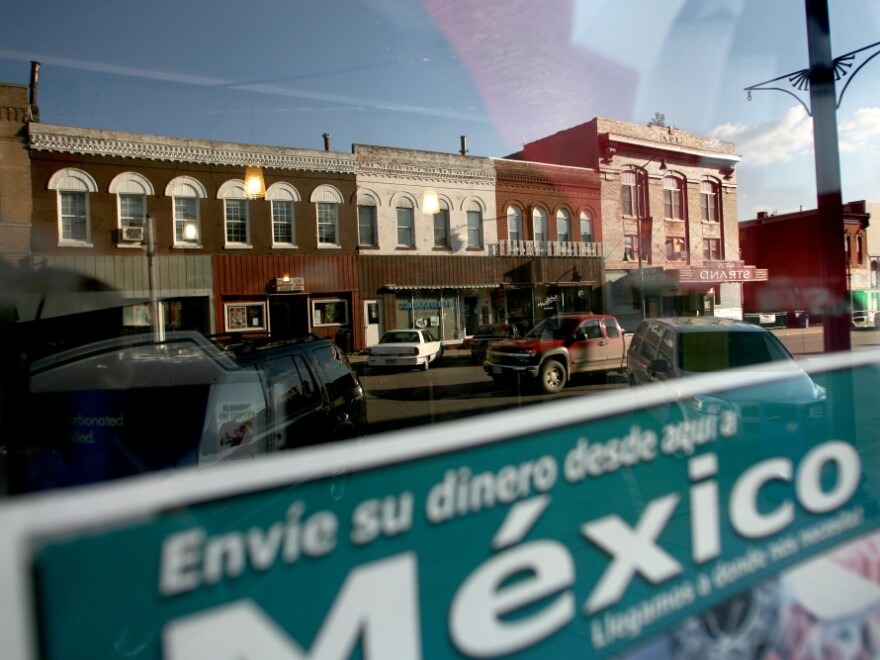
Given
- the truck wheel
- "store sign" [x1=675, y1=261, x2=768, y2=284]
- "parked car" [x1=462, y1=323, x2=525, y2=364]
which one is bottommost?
the truck wheel

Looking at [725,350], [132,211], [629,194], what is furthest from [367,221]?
[725,350]

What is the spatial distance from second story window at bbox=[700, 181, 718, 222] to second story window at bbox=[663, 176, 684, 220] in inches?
5.4

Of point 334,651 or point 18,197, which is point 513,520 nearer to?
point 334,651

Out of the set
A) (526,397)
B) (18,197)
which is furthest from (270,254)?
(526,397)

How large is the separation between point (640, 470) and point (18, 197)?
201 centimetres

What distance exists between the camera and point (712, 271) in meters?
3.20

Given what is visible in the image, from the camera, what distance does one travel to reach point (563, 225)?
3.19m

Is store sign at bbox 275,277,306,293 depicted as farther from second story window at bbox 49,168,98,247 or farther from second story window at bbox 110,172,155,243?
second story window at bbox 49,168,98,247

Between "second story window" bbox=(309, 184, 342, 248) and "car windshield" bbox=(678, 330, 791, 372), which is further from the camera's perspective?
"second story window" bbox=(309, 184, 342, 248)

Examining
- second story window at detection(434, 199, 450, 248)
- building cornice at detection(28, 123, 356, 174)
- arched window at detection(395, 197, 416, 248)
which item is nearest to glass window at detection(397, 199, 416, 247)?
arched window at detection(395, 197, 416, 248)

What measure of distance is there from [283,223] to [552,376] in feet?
4.68

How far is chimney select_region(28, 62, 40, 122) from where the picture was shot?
2.00 meters

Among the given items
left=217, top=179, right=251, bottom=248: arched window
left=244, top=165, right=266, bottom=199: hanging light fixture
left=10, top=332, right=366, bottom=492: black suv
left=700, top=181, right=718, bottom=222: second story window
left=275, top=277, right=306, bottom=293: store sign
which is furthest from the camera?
left=700, top=181, right=718, bottom=222: second story window

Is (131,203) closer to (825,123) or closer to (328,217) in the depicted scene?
(328,217)
